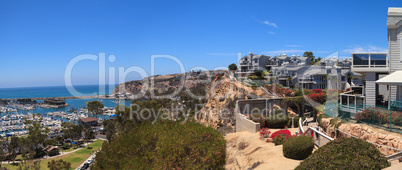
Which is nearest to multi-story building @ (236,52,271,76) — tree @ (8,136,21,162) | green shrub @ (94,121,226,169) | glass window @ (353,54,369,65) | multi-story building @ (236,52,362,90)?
multi-story building @ (236,52,362,90)

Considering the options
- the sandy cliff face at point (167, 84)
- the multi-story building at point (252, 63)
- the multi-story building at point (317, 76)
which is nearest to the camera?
the multi-story building at point (317, 76)

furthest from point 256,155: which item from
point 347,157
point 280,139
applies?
point 347,157

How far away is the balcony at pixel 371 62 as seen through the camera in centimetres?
1633

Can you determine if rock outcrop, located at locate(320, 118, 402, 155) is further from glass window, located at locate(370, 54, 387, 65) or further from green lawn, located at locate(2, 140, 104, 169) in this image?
green lawn, located at locate(2, 140, 104, 169)

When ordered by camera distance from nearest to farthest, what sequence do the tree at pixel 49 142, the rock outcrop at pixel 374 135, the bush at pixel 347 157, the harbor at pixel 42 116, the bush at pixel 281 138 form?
the bush at pixel 347 157
the rock outcrop at pixel 374 135
the bush at pixel 281 138
the tree at pixel 49 142
the harbor at pixel 42 116

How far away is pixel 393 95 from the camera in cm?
1585

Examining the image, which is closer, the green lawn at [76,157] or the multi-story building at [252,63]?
the green lawn at [76,157]

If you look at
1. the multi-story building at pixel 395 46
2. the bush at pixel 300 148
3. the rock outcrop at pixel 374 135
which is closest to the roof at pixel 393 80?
the multi-story building at pixel 395 46

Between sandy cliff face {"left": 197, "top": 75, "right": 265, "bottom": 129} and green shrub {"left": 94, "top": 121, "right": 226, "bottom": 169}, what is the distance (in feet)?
60.8

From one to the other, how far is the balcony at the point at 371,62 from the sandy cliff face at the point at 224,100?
17364 mm

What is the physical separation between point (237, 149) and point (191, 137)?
7.72 metres

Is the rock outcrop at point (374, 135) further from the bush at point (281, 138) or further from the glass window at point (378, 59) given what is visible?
the glass window at point (378, 59)

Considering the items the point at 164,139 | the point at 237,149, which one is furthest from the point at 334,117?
the point at 164,139

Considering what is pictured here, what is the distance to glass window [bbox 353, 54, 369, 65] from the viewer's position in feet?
55.4
